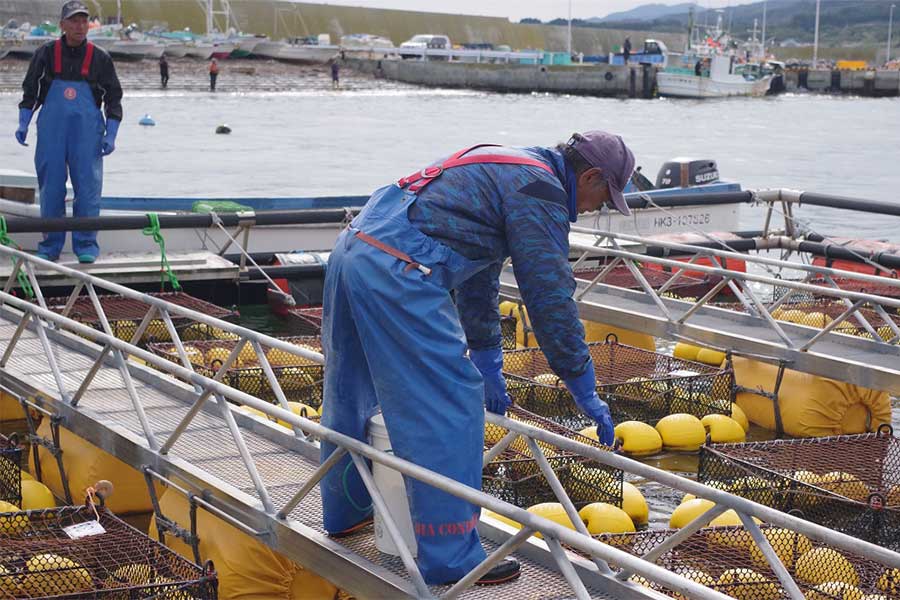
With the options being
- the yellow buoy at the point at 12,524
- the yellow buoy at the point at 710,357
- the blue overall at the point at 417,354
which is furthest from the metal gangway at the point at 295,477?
the yellow buoy at the point at 710,357

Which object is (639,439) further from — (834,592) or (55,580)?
(55,580)

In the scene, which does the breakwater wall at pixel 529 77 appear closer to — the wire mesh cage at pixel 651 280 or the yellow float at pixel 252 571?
the wire mesh cage at pixel 651 280

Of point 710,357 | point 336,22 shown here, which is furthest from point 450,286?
point 336,22

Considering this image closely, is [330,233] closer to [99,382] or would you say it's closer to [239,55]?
[99,382]

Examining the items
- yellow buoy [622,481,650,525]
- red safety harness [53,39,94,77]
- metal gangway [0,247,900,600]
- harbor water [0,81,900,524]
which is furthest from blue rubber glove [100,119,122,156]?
yellow buoy [622,481,650,525]

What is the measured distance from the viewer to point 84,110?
40.8ft

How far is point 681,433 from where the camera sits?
9859 millimetres

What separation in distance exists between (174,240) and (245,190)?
19160 millimetres

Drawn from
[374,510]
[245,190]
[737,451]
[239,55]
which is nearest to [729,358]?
[737,451]

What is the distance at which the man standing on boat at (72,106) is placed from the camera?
12.3 meters

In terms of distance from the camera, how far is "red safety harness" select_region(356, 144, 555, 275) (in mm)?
4902

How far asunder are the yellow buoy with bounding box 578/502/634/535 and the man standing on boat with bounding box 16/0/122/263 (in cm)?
658

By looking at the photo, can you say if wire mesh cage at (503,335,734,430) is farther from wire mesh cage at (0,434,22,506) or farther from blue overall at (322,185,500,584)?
blue overall at (322,185,500,584)

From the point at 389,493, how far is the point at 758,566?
2187 mm
